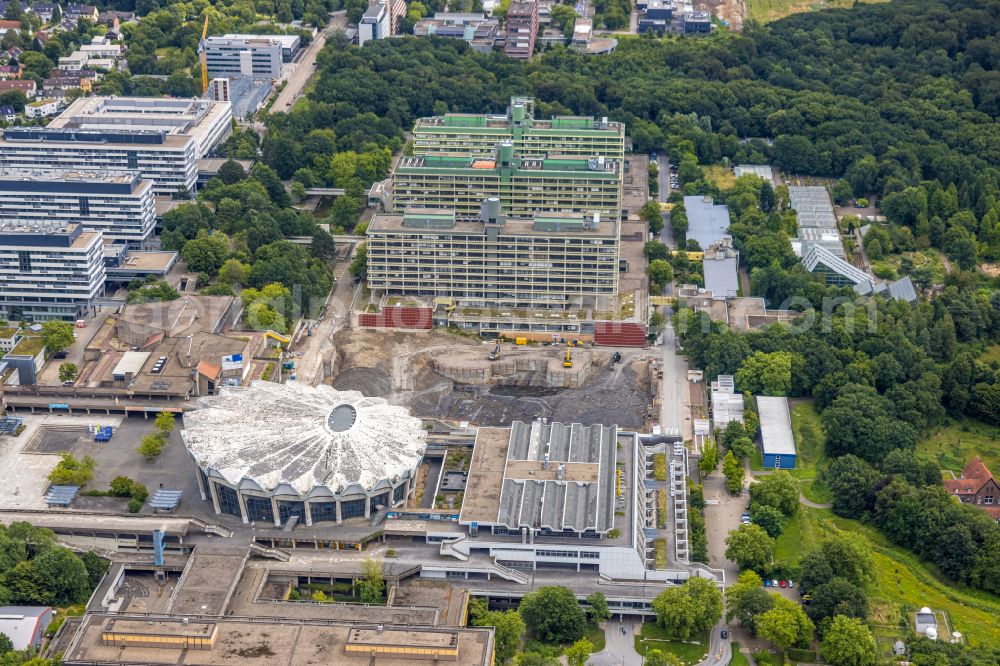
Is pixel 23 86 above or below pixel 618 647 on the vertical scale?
below

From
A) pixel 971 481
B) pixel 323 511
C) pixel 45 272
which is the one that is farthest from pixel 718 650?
pixel 45 272

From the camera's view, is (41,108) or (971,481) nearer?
(971,481)

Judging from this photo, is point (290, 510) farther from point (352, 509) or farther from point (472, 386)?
point (472, 386)

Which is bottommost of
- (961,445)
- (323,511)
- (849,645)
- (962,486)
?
(961,445)

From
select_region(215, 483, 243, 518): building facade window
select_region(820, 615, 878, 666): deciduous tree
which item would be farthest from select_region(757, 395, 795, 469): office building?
select_region(215, 483, 243, 518): building facade window

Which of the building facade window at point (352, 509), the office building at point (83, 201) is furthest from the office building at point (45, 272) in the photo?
the building facade window at point (352, 509)

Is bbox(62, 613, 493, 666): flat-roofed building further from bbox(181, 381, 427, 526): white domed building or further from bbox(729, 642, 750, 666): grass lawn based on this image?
bbox(729, 642, 750, 666): grass lawn

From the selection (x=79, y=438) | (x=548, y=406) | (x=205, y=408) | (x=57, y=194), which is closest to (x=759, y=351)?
(x=548, y=406)
